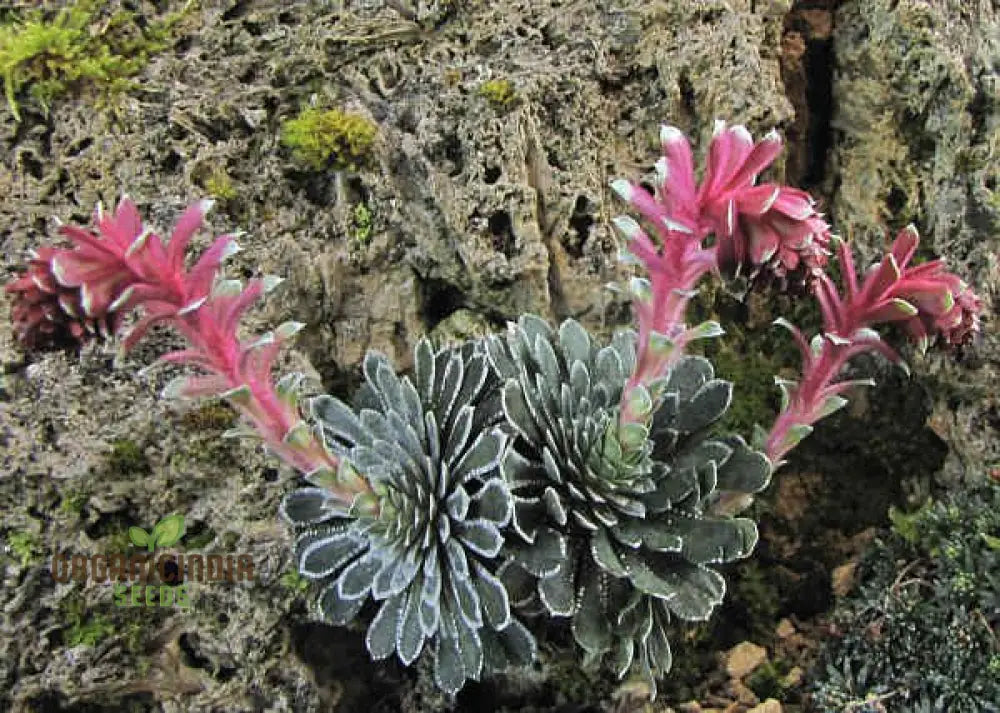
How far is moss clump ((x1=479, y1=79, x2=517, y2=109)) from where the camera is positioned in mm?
2939

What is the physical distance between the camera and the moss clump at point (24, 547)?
2.54 metres

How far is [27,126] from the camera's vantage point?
9.59 feet

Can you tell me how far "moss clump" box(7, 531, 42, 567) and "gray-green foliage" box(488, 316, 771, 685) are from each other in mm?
1315

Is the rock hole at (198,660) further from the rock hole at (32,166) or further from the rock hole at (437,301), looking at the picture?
the rock hole at (32,166)

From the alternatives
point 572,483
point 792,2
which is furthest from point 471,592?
point 792,2

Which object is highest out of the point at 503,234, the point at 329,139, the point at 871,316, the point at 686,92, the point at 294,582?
the point at 329,139

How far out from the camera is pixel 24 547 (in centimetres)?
254

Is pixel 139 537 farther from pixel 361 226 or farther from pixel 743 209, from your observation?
pixel 743 209

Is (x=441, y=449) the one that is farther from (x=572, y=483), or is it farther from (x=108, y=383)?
(x=108, y=383)

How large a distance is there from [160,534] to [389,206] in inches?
49.0

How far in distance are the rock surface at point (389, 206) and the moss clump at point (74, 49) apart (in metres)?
0.06

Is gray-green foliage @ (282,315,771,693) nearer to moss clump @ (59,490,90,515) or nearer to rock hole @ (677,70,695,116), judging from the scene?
moss clump @ (59,490,90,515)

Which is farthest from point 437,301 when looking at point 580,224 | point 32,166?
point 32,166

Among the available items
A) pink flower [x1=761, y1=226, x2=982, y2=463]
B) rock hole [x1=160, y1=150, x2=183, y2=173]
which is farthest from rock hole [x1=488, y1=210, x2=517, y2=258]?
rock hole [x1=160, y1=150, x2=183, y2=173]
